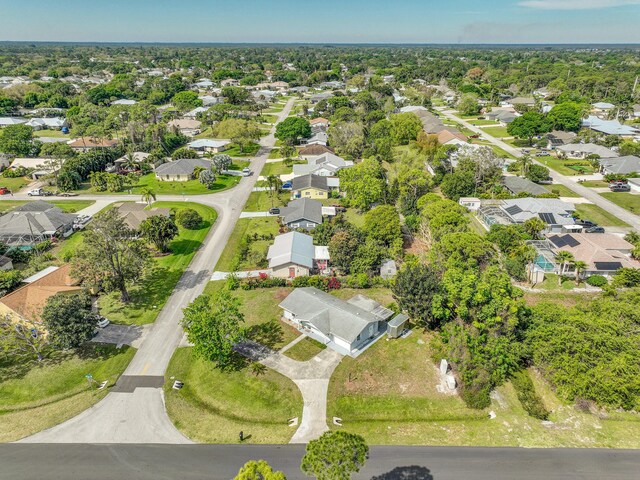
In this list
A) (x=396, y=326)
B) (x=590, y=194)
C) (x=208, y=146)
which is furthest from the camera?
(x=208, y=146)

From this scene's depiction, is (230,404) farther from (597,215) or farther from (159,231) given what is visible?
(597,215)

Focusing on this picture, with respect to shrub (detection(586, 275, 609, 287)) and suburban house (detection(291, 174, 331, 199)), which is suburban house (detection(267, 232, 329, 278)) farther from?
shrub (detection(586, 275, 609, 287))

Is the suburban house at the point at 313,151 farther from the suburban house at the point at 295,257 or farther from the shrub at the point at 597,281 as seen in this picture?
the shrub at the point at 597,281

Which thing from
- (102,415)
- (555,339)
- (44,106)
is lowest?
(102,415)

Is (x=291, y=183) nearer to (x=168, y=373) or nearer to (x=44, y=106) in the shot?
(x=168, y=373)

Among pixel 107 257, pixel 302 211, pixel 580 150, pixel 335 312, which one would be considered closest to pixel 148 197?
pixel 302 211

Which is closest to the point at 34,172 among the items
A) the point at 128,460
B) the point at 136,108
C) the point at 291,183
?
the point at 136,108

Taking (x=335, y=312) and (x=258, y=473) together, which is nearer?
(x=258, y=473)
